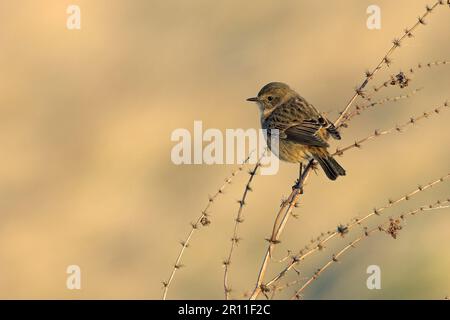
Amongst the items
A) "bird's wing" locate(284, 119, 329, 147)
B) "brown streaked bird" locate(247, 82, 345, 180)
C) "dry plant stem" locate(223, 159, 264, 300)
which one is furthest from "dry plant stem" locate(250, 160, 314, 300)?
"bird's wing" locate(284, 119, 329, 147)

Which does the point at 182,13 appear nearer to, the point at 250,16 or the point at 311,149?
the point at 250,16

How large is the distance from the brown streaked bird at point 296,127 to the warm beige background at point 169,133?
3535 mm

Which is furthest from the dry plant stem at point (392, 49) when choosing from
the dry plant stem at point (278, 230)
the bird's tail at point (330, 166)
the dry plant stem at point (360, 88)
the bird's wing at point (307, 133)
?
the bird's wing at point (307, 133)

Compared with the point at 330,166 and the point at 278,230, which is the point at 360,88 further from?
the point at 278,230

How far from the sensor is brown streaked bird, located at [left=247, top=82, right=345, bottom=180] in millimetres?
8383

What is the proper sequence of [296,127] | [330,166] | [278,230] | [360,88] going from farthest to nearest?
[296,127] < [330,166] < [360,88] < [278,230]

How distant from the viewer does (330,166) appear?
8.13 meters

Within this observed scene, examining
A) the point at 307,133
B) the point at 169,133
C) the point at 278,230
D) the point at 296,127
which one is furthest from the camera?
the point at 169,133

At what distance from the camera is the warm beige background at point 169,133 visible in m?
16.2

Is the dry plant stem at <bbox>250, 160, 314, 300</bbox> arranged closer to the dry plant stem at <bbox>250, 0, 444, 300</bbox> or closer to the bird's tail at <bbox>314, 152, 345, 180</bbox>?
the dry plant stem at <bbox>250, 0, 444, 300</bbox>

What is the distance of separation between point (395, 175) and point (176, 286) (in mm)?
5418

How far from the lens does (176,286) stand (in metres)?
15.5

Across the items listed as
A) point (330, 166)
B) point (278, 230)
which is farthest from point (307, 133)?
point (278, 230)

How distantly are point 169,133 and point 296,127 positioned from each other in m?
12.1
